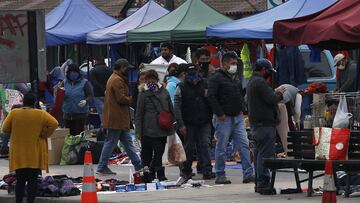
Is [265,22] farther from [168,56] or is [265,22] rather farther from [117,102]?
[117,102]

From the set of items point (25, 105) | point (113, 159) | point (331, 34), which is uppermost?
point (331, 34)

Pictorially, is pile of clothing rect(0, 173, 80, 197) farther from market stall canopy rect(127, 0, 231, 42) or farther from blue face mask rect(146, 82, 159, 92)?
market stall canopy rect(127, 0, 231, 42)

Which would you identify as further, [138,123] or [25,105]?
[138,123]

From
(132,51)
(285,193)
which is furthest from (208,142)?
(132,51)

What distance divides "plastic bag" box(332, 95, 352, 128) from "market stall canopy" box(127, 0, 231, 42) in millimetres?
11121

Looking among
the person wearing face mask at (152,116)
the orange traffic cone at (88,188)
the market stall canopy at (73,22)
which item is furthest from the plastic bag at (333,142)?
the market stall canopy at (73,22)

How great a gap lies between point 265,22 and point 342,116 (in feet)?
30.1

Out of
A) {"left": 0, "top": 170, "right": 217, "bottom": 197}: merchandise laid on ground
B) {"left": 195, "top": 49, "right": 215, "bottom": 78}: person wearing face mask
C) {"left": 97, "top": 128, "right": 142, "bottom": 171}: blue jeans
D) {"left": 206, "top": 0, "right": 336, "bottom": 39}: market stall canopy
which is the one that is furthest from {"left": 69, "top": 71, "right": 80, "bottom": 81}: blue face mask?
{"left": 0, "top": 170, "right": 217, "bottom": 197}: merchandise laid on ground

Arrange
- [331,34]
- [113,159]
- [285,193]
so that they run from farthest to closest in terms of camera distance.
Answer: [113,159] < [285,193] < [331,34]

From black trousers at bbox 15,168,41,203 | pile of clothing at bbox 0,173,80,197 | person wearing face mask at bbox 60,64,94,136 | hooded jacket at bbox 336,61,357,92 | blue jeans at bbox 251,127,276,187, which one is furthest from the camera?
person wearing face mask at bbox 60,64,94,136

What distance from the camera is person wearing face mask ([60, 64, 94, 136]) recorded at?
69.6ft

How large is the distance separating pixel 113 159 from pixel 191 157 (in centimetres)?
471

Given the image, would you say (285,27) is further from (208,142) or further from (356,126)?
(208,142)

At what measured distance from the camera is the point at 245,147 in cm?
1622
